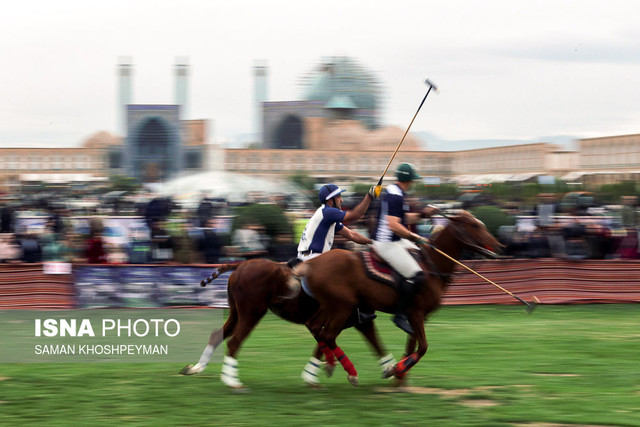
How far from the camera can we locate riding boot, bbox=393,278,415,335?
9203 millimetres

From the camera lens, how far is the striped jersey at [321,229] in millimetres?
9375

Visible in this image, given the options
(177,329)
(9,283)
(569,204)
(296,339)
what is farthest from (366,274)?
(569,204)

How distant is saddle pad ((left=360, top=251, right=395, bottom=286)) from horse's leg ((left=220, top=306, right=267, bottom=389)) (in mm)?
1132

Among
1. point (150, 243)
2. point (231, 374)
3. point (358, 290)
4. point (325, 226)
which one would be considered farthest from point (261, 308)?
point (150, 243)

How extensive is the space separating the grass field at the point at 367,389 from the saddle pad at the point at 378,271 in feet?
3.58

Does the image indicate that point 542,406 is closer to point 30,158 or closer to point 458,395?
point 458,395

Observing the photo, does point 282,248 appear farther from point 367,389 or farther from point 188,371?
point 367,389

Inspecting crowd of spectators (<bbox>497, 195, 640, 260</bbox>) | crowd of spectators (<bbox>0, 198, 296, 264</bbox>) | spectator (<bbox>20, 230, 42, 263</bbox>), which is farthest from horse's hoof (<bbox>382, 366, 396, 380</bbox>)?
spectator (<bbox>20, 230, 42, 263</bbox>)

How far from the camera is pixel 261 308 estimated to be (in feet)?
30.0

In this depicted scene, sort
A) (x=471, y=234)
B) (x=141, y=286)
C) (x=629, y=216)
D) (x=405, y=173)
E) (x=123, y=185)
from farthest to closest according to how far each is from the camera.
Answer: (x=123, y=185) → (x=629, y=216) → (x=141, y=286) → (x=471, y=234) → (x=405, y=173)

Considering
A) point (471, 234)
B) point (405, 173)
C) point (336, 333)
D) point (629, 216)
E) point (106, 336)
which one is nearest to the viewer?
point (336, 333)

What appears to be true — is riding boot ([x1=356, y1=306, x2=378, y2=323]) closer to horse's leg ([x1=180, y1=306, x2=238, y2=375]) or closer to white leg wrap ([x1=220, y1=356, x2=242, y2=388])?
horse's leg ([x1=180, y1=306, x2=238, y2=375])

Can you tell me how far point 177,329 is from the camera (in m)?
13.2

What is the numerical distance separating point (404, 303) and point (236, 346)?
176cm
